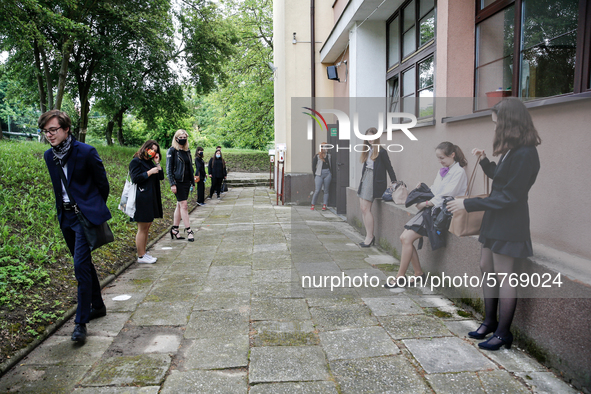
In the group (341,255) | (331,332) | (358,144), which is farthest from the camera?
(358,144)

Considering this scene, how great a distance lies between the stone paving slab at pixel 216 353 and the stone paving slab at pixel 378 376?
715 millimetres

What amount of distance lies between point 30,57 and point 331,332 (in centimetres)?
1839

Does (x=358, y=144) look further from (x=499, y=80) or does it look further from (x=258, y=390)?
(x=258, y=390)

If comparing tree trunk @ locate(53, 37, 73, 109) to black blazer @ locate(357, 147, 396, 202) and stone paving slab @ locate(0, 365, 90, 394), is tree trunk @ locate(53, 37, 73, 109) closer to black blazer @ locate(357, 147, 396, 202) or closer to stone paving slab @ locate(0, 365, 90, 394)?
black blazer @ locate(357, 147, 396, 202)

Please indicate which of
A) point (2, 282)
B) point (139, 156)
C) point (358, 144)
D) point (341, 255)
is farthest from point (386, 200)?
point (2, 282)

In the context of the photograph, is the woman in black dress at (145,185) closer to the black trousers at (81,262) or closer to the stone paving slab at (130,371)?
the black trousers at (81,262)

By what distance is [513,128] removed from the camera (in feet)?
9.67

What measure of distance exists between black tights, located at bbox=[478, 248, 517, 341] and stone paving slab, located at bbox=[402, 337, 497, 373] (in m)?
0.22

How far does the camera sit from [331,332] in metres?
3.64

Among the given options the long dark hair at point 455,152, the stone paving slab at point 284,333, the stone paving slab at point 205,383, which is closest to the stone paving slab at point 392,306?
the stone paving slab at point 284,333

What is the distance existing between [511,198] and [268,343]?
2125 mm

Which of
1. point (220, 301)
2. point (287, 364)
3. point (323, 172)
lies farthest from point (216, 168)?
point (287, 364)

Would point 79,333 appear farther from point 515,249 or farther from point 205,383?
point 515,249

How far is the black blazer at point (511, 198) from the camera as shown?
2898mm
